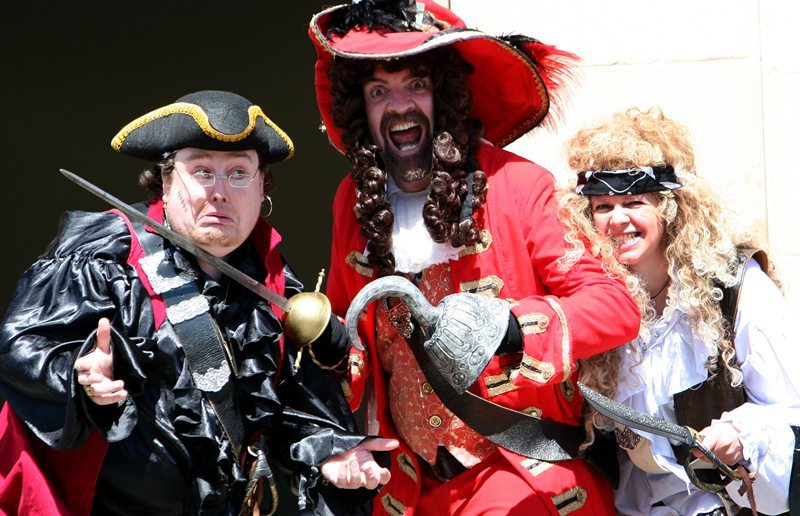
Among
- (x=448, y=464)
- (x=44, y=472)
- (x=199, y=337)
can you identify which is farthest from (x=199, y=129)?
(x=448, y=464)

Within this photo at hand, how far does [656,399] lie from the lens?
374cm

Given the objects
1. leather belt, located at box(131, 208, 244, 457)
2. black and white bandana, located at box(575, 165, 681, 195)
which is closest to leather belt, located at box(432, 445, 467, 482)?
leather belt, located at box(131, 208, 244, 457)

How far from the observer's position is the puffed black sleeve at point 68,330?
10.6 feet

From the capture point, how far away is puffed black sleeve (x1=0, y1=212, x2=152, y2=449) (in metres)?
3.24

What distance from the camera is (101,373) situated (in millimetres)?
3215

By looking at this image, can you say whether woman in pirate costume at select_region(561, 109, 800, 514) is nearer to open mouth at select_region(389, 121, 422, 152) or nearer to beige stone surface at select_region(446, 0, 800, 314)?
open mouth at select_region(389, 121, 422, 152)

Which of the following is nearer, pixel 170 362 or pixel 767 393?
pixel 170 362

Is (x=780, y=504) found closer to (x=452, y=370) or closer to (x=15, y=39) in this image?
(x=452, y=370)

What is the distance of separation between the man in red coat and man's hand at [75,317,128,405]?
646 mm

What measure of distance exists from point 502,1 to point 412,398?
1692 mm

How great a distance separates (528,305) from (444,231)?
352mm

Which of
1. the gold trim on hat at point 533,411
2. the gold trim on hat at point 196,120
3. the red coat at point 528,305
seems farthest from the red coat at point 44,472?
the gold trim on hat at point 533,411

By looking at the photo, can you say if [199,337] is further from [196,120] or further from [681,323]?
[681,323]

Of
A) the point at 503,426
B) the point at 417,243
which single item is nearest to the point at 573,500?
the point at 503,426
